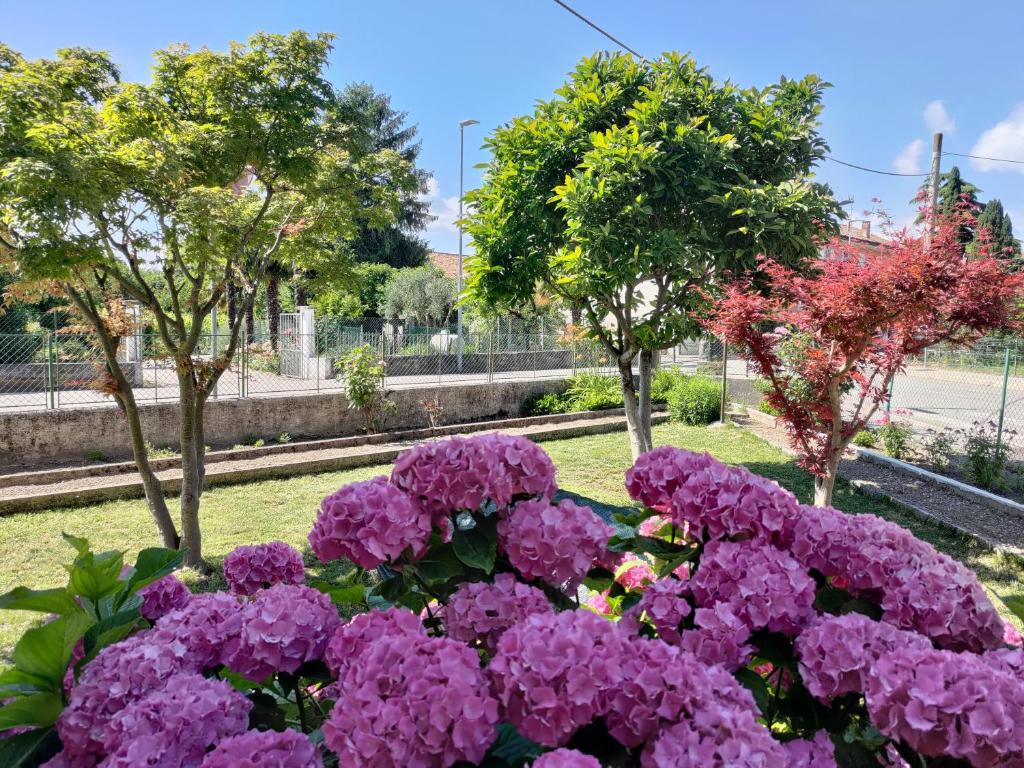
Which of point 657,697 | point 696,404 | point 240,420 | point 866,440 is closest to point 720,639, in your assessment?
point 657,697

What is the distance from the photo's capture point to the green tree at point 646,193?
5.52 metres

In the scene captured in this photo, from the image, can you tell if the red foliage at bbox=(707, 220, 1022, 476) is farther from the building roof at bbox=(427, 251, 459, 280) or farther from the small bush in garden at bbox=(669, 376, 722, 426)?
the building roof at bbox=(427, 251, 459, 280)

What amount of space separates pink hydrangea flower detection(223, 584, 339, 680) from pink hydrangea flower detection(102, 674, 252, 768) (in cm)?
10

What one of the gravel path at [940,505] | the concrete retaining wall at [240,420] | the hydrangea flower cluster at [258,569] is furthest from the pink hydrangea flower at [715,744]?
the concrete retaining wall at [240,420]

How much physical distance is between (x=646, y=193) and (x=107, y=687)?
5731 millimetres

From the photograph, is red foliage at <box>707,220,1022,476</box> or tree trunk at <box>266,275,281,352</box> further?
tree trunk at <box>266,275,281,352</box>

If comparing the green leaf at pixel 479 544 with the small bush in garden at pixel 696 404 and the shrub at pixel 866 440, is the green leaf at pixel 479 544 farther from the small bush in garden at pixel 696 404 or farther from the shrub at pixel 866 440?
the small bush in garden at pixel 696 404

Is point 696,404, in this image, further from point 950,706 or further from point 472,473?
point 950,706

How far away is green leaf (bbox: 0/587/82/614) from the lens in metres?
0.96

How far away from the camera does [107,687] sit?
886mm

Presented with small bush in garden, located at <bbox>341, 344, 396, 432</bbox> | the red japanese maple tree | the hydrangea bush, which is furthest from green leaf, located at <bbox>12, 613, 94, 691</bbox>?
small bush in garden, located at <bbox>341, 344, 396, 432</bbox>

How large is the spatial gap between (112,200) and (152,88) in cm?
120

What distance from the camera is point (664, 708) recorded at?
0.75 metres

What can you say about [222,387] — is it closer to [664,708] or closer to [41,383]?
[41,383]
